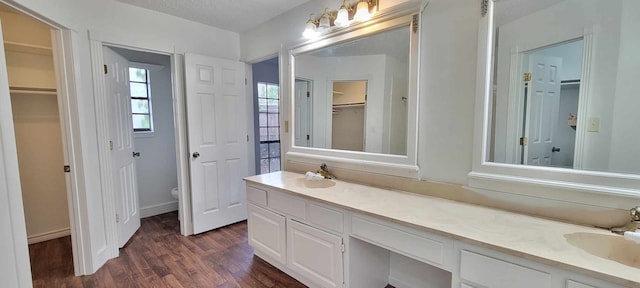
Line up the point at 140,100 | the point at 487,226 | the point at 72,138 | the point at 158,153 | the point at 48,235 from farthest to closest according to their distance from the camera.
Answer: the point at 158,153, the point at 140,100, the point at 48,235, the point at 72,138, the point at 487,226

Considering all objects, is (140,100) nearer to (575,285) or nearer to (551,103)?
(551,103)

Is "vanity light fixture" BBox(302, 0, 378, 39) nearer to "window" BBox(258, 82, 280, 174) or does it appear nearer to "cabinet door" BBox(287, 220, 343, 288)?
"cabinet door" BBox(287, 220, 343, 288)

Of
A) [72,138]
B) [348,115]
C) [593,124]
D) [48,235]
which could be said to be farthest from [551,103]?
[48,235]

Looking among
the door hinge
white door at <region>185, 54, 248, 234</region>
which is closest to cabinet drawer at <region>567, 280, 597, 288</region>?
the door hinge

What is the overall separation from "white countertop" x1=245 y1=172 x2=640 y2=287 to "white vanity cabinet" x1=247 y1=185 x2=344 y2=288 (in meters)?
0.13

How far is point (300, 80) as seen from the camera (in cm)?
257

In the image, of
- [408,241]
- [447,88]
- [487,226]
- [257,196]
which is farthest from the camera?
[257,196]

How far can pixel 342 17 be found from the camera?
75.6 inches

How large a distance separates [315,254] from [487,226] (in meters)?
1.06

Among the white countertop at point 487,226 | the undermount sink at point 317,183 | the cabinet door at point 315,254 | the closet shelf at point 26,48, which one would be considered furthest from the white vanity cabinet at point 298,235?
the closet shelf at point 26,48

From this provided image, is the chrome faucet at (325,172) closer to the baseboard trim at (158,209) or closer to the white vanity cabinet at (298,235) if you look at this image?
the white vanity cabinet at (298,235)

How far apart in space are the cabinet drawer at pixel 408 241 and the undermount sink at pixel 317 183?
24.9 inches

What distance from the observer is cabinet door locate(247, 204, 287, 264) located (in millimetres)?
2035

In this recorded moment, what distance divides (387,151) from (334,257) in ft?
2.72
